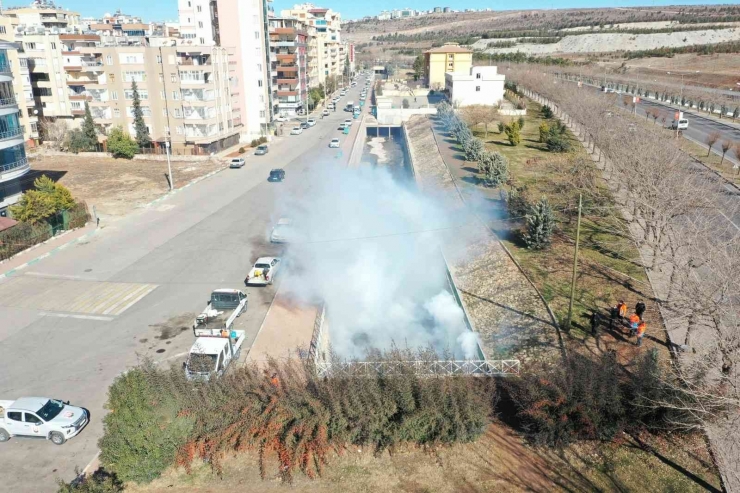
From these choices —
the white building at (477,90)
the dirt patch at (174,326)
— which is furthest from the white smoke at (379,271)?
the white building at (477,90)

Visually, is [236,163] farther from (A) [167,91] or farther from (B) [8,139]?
(B) [8,139]

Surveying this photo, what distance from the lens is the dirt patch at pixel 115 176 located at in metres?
34.9

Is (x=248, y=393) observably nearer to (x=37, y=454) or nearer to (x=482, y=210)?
(x=37, y=454)

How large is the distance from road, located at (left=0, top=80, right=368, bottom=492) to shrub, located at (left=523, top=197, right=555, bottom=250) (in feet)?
36.5

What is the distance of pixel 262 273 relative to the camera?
22156mm

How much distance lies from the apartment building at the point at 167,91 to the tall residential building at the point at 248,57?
626cm

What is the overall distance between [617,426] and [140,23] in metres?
94.3

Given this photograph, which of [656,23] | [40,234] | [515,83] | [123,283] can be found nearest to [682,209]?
[123,283]

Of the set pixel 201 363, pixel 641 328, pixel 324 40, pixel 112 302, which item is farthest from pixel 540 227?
pixel 324 40

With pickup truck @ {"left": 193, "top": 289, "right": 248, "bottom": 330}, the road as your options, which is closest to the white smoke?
the road

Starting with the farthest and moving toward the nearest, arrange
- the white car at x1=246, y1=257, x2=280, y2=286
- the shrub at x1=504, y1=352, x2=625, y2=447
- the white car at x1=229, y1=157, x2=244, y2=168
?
the white car at x1=229, y1=157, x2=244, y2=168 → the white car at x1=246, y1=257, x2=280, y2=286 → the shrub at x1=504, y1=352, x2=625, y2=447

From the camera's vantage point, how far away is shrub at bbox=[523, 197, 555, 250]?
73.9 ft

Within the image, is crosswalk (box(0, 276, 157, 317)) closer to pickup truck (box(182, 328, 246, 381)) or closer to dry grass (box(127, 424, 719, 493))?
pickup truck (box(182, 328, 246, 381))

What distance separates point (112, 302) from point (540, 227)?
17.4 m
